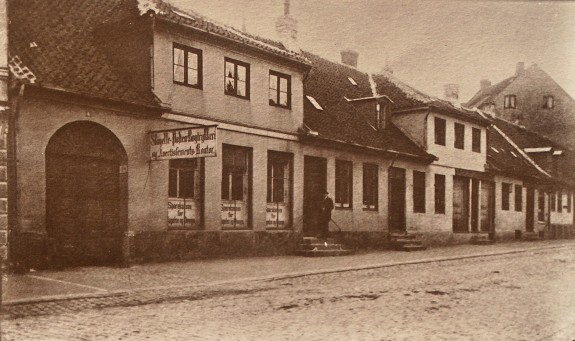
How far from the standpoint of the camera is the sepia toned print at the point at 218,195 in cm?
750

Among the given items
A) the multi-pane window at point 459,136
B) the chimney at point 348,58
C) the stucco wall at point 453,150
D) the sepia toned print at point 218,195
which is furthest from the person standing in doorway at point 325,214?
the chimney at point 348,58

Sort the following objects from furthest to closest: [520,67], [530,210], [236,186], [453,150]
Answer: [530,210]
[453,150]
[236,186]
[520,67]

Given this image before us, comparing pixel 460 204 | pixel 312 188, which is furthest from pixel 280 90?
pixel 460 204

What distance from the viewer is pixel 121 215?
12.8 metres

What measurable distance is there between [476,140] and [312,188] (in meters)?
10.3

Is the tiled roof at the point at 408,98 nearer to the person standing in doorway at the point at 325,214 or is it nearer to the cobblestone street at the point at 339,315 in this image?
the person standing in doorway at the point at 325,214

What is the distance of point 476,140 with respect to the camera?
26.0m

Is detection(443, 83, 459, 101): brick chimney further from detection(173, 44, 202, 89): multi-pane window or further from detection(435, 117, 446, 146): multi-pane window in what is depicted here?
detection(173, 44, 202, 89): multi-pane window

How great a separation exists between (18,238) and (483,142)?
65.4 feet

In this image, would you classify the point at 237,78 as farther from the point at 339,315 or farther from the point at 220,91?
the point at 339,315

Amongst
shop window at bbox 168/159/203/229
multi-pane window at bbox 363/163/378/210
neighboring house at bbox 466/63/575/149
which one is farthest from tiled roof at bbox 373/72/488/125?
shop window at bbox 168/159/203/229

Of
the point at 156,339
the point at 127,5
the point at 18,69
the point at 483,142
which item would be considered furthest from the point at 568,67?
the point at 483,142

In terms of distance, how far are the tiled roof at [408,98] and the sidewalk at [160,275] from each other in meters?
8.20

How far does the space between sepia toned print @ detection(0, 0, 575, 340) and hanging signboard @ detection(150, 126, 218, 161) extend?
0.04 metres
